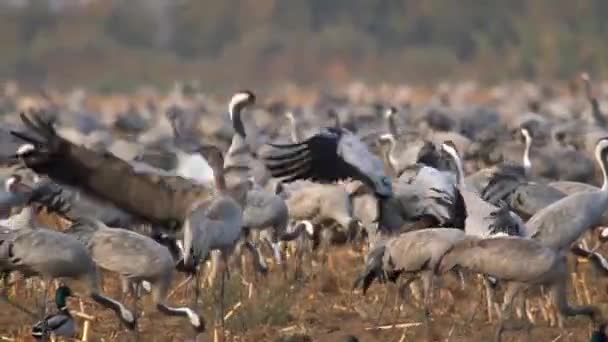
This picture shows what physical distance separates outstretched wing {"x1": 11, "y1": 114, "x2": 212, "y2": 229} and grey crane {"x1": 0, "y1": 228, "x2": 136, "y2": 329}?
1.21ft

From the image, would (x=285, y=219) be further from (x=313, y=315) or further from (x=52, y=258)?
(x=52, y=258)

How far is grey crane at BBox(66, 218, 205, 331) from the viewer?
8008 millimetres

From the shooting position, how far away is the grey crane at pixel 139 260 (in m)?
8.01

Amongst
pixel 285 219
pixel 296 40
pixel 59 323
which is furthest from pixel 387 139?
pixel 296 40

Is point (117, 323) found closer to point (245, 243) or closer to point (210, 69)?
point (245, 243)

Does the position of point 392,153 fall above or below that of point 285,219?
above

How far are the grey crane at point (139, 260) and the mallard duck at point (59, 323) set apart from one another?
26 cm

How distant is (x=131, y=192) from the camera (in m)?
7.69

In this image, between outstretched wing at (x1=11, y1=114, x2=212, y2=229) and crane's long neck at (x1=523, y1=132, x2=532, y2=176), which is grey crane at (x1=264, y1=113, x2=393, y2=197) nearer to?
outstretched wing at (x1=11, y1=114, x2=212, y2=229)

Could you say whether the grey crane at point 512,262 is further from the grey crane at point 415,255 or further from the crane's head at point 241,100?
the crane's head at point 241,100

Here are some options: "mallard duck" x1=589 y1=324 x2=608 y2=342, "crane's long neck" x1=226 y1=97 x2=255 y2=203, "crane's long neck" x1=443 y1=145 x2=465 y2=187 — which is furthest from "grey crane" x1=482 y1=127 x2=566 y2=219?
"mallard duck" x1=589 y1=324 x2=608 y2=342

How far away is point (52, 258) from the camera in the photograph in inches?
309

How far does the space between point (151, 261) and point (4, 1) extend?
2109 inches

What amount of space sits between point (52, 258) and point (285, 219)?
2656mm
